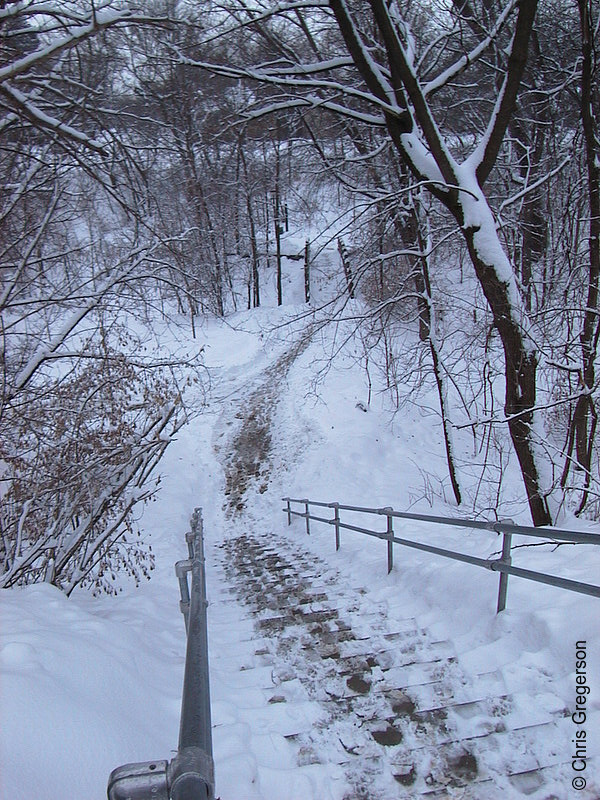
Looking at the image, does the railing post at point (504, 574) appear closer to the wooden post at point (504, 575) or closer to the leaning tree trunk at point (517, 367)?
the wooden post at point (504, 575)

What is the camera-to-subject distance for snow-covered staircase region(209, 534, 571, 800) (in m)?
2.09

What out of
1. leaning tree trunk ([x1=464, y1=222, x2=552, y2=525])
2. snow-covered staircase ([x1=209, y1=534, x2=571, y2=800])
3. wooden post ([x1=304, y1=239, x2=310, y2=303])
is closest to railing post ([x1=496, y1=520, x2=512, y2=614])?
snow-covered staircase ([x1=209, y1=534, x2=571, y2=800])

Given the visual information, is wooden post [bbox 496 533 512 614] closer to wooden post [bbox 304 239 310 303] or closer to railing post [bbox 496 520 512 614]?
railing post [bbox 496 520 512 614]

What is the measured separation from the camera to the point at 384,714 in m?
2.59

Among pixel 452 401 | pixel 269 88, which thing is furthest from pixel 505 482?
pixel 269 88

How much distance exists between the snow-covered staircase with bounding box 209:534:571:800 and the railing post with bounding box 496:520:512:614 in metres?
0.43

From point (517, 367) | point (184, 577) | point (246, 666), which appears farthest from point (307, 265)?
point (246, 666)

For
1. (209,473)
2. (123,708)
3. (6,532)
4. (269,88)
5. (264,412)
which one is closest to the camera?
(123,708)

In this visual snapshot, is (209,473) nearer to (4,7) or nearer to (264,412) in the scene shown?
(264,412)

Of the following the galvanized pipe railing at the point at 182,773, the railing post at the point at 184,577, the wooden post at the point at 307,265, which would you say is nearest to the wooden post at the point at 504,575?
the railing post at the point at 184,577

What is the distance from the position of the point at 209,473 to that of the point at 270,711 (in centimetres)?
1248

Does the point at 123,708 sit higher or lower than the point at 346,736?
higher

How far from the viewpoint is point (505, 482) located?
1179 cm

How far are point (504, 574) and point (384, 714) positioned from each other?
3.72 ft
